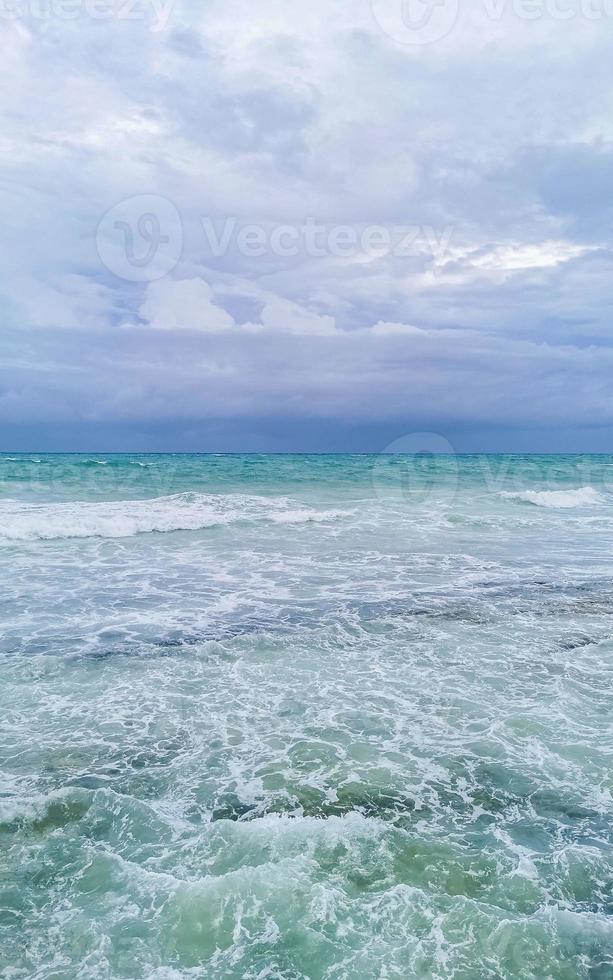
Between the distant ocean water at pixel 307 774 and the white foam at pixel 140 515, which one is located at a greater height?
the white foam at pixel 140 515

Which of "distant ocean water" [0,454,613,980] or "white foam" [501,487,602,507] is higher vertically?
"white foam" [501,487,602,507]

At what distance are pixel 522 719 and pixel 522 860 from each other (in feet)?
9.37

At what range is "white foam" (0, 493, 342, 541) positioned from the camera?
22.6 meters

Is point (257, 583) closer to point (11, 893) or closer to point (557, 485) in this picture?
point (11, 893)

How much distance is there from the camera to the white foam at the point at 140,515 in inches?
891

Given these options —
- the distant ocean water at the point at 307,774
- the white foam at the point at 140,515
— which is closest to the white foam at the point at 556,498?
the white foam at the point at 140,515

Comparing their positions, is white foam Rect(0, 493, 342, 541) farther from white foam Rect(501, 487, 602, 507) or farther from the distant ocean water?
white foam Rect(501, 487, 602, 507)

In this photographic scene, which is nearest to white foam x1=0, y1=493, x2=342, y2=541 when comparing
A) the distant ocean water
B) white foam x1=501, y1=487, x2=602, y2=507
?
the distant ocean water

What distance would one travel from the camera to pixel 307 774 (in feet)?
22.1

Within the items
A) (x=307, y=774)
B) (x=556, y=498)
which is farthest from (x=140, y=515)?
(x=556, y=498)

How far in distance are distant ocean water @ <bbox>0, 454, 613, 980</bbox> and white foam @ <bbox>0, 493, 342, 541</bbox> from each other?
20.8ft

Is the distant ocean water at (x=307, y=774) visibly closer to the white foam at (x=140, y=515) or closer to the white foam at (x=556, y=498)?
the white foam at (x=140, y=515)

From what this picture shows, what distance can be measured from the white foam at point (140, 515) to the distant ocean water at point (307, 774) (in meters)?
6.35

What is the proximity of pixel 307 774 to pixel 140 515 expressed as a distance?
21.0 metres
